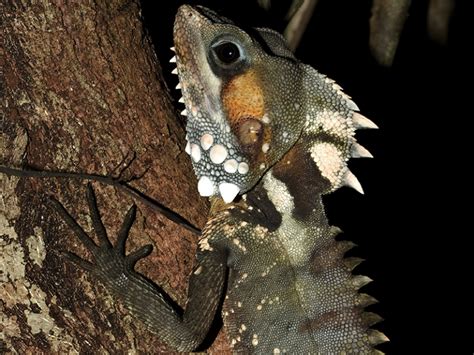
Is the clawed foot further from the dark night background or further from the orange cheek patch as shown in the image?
the dark night background

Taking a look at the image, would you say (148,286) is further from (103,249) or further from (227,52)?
(227,52)

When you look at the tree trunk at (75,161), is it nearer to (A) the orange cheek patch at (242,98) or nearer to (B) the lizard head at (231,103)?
(B) the lizard head at (231,103)

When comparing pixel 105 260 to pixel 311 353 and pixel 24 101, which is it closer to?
pixel 24 101

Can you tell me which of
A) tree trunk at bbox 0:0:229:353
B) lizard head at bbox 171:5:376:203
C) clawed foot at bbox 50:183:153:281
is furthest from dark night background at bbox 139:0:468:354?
clawed foot at bbox 50:183:153:281

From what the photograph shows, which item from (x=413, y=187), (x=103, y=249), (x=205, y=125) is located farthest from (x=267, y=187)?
(x=413, y=187)

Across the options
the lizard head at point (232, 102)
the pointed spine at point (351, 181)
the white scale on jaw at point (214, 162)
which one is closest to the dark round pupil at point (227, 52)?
the lizard head at point (232, 102)
